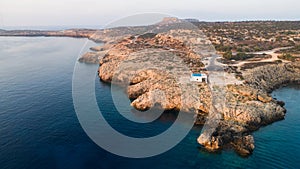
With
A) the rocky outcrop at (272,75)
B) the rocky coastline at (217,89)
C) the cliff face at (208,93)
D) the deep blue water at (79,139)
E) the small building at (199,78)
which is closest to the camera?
the deep blue water at (79,139)

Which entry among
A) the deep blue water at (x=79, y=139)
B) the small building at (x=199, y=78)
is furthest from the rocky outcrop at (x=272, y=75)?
the small building at (x=199, y=78)

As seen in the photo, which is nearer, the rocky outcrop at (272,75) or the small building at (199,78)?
the small building at (199,78)

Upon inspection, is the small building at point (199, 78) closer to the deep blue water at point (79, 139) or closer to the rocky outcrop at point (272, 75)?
the rocky outcrop at point (272, 75)

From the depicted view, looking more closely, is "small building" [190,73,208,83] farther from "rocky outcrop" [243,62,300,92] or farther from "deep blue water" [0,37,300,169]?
"deep blue water" [0,37,300,169]

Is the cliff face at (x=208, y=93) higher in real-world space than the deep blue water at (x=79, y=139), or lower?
higher

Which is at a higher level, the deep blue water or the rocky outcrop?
the rocky outcrop

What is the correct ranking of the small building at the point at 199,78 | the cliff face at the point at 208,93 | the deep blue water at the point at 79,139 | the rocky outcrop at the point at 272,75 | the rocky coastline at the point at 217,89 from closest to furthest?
1. the deep blue water at the point at 79,139
2. the rocky coastline at the point at 217,89
3. the cliff face at the point at 208,93
4. the small building at the point at 199,78
5. the rocky outcrop at the point at 272,75

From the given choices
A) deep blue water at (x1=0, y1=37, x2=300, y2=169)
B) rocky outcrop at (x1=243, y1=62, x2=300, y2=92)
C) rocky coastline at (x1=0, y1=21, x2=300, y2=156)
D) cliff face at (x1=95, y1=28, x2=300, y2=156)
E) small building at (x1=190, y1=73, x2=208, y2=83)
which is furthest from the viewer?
rocky outcrop at (x1=243, y1=62, x2=300, y2=92)

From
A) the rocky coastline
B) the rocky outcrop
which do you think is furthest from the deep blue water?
the rocky outcrop

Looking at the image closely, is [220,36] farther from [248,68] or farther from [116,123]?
[116,123]

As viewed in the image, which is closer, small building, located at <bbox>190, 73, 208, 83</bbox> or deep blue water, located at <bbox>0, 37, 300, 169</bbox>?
deep blue water, located at <bbox>0, 37, 300, 169</bbox>
